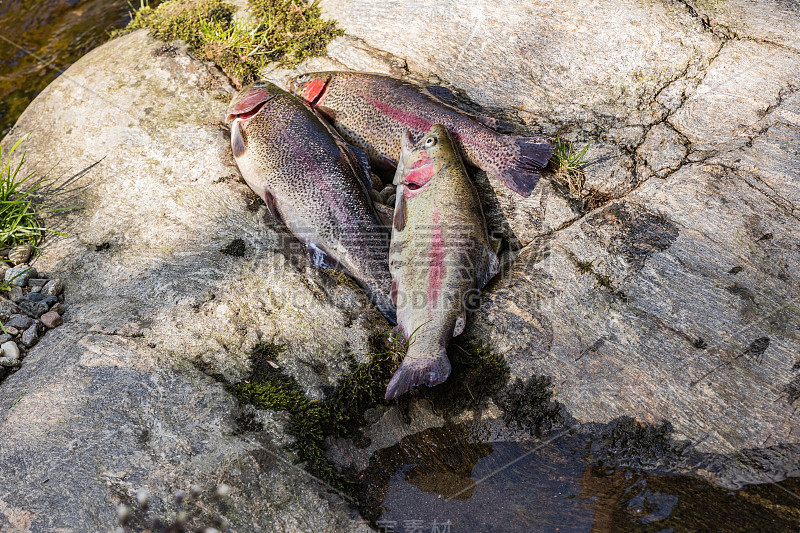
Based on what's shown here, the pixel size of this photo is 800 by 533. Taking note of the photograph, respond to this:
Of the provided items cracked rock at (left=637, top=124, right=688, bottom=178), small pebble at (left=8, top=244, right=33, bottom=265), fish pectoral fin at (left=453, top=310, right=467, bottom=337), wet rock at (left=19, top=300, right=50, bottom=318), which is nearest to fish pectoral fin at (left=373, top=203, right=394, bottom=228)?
fish pectoral fin at (left=453, top=310, right=467, bottom=337)

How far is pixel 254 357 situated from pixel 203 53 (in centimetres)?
372

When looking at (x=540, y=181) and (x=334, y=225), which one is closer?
(x=334, y=225)

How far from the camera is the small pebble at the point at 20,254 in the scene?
463 centimetres

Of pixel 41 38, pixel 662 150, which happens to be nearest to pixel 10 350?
pixel 662 150

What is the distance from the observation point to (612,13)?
5.56 meters

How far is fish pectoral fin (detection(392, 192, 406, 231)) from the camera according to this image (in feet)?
14.5

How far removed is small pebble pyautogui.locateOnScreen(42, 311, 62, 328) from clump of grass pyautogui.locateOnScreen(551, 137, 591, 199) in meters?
4.11

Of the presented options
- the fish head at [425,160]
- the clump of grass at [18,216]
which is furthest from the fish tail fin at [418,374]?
the clump of grass at [18,216]

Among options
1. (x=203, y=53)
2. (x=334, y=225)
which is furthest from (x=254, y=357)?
(x=203, y=53)

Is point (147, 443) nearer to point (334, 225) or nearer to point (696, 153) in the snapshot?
point (334, 225)

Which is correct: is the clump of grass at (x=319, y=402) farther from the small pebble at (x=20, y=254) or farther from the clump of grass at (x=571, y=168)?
the small pebble at (x=20, y=254)

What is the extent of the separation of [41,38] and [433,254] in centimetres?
691

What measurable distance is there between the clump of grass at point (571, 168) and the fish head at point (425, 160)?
97 centimetres

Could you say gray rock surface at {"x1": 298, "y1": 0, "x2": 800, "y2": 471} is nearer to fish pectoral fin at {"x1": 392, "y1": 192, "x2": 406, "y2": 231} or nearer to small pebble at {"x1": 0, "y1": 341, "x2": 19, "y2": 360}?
fish pectoral fin at {"x1": 392, "y1": 192, "x2": 406, "y2": 231}
